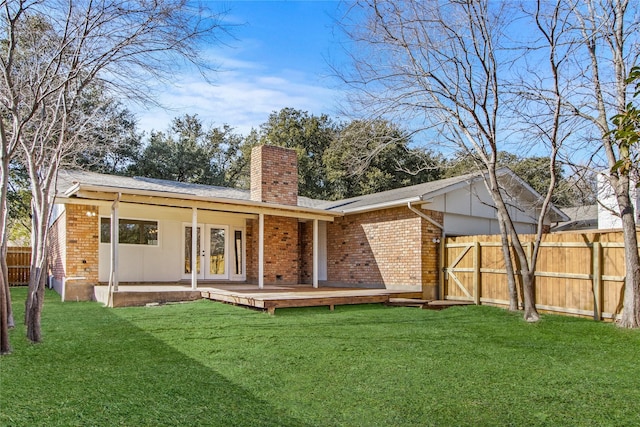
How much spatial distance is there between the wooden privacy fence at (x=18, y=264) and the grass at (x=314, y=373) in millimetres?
11759

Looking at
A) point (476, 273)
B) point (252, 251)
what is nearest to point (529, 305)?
point (476, 273)

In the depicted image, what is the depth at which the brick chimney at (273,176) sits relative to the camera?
13.8 metres

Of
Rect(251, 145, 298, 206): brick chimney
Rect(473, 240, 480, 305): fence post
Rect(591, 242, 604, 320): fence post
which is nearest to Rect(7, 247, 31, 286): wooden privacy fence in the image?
Rect(251, 145, 298, 206): brick chimney

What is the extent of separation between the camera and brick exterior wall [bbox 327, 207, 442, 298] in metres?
11.9

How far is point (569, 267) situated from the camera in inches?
368

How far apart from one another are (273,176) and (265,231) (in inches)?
64.6

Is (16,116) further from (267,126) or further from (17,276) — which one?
(267,126)

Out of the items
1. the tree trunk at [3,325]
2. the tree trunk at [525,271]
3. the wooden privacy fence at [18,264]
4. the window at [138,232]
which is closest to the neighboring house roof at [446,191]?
the tree trunk at [525,271]

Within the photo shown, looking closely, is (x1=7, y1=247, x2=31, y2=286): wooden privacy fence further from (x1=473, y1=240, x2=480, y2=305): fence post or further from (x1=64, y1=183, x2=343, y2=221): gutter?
(x1=473, y1=240, x2=480, y2=305): fence post

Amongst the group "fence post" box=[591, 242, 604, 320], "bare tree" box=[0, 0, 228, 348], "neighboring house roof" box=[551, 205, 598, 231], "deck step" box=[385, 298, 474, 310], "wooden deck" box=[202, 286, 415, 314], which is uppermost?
"bare tree" box=[0, 0, 228, 348]

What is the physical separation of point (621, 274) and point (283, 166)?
29.7 ft

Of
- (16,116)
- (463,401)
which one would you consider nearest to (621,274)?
(463,401)

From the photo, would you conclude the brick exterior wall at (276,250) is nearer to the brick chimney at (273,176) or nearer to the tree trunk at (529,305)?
the brick chimney at (273,176)

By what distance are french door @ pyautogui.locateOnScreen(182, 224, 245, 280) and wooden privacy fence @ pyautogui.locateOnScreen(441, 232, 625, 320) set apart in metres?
6.31
